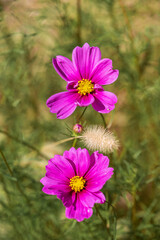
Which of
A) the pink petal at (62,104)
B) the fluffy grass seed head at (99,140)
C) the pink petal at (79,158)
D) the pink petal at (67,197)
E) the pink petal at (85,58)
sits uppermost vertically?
the pink petal at (85,58)

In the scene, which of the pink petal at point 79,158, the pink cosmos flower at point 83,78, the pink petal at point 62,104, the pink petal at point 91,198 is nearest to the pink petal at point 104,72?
the pink cosmos flower at point 83,78

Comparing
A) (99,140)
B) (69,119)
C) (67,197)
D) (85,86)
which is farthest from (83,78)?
(69,119)

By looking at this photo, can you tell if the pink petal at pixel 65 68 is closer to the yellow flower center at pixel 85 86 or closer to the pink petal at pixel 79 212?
the yellow flower center at pixel 85 86

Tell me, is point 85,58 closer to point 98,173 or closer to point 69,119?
point 98,173

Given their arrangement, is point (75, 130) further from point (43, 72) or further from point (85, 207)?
point (43, 72)

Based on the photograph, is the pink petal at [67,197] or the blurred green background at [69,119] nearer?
the pink petal at [67,197]

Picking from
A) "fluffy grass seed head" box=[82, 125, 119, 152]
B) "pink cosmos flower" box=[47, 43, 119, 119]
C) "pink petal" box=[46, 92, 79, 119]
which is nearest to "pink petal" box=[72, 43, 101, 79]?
"pink cosmos flower" box=[47, 43, 119, 119]
